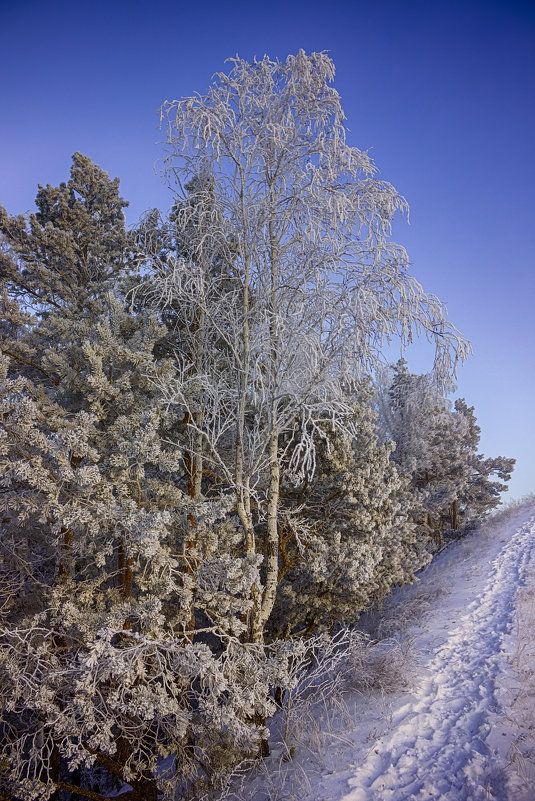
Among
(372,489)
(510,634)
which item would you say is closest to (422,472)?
(372,489)

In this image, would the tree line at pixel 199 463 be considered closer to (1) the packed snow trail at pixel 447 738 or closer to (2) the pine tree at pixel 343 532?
(2) the pine tree at pixel 343 532

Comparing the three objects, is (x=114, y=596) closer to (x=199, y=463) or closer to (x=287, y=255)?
(x=199, y=463)

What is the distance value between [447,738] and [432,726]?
27 cm

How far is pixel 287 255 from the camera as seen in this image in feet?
22.5

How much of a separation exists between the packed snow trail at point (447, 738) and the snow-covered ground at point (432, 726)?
1cm

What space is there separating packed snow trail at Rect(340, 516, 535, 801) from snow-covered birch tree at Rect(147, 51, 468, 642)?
7.33ft

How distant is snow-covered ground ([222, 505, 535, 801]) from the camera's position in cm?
407

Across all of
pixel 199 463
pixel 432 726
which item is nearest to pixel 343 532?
pixel 199 463

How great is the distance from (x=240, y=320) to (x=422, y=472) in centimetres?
1098

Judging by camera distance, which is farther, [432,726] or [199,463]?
[199,463]

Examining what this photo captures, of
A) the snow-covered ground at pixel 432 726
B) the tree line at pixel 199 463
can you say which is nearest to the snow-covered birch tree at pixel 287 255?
the tree line at pixel 199 463

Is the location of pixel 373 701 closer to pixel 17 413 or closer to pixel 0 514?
pixel 17 413

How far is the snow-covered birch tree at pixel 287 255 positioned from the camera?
5.97 meters

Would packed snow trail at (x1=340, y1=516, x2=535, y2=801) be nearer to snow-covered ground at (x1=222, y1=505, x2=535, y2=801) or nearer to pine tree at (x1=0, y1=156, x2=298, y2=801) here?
snow-covered ground at (x1=222, y1=505, x2=535, y2=801)
